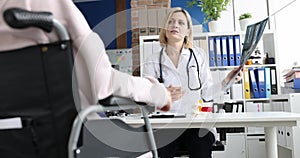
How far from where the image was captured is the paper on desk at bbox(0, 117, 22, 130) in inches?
31.5

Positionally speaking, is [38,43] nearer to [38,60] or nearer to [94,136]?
[38,60]

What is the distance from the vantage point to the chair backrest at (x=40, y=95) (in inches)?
30.7

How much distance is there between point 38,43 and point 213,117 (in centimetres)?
109

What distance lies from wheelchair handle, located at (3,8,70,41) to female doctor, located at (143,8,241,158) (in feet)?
4.56

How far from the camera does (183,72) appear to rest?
2.30m

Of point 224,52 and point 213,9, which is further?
point 213,9

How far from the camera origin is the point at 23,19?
26.8 inches

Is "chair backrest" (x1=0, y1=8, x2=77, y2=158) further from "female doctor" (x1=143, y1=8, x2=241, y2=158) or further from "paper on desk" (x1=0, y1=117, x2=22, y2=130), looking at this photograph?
"female doctor" (x1=143, y1=8, x2=241, y2=158)

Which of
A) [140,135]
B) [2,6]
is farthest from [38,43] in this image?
[140,135]

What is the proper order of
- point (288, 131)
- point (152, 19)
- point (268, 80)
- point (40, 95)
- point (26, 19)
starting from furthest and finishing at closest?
1. point (152, 19)
2. point (268, 80)
3. point (288, 131)
4. point (40, 95)
5. point (26, 19)

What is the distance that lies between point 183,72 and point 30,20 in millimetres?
1675

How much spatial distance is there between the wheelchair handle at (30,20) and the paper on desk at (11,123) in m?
0.23

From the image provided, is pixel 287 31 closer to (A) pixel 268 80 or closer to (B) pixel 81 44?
(A) pixel 268 80

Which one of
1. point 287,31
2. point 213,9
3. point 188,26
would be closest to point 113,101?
point 188,26
